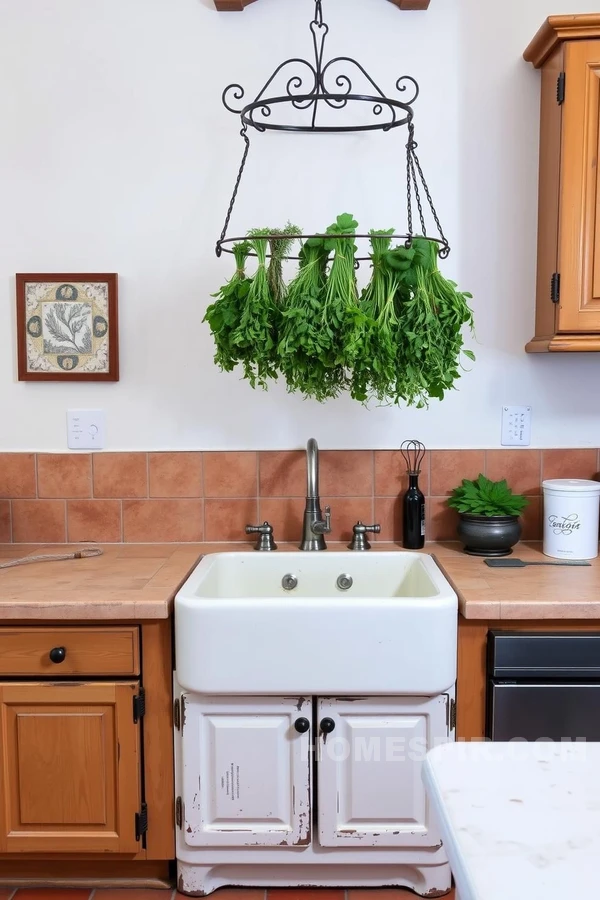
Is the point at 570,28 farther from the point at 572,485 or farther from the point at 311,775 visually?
the point at 311,775

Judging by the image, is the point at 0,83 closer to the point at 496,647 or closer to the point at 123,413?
the point at 123,413

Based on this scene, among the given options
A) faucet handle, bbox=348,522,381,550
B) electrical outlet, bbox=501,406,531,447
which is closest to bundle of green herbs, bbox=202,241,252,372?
faucet handle, bbox=348,522,381,550

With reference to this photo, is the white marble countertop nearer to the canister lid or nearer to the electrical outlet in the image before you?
the canister lid

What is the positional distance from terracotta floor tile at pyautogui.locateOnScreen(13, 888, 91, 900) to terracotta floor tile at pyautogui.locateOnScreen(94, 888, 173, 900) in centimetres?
2

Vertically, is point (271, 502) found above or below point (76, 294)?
below

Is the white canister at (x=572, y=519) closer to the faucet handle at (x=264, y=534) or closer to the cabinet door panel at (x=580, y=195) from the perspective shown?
the cabinet door panel at (x=580, y=195)

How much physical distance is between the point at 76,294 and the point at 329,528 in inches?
40.5

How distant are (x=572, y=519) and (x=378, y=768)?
2.79 feet

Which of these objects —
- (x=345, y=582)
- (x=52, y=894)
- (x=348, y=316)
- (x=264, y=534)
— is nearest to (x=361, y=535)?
(x=345, y=582)

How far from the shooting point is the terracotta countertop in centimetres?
180

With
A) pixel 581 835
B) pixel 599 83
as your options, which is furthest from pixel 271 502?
pixel 581 835

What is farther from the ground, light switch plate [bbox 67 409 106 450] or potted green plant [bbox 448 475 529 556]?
light switch plate [bbox 67 409 106 450]

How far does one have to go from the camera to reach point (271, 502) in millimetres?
2383

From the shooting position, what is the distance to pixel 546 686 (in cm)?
181
